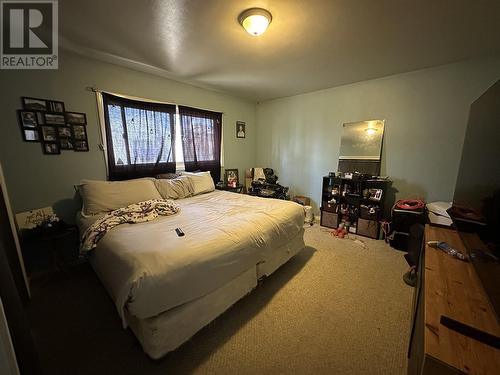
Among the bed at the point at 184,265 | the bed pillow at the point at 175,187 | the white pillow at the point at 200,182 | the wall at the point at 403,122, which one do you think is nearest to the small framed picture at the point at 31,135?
the bed at the point at 184,265

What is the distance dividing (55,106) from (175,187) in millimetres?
1492

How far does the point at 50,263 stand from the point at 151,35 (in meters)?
2.59

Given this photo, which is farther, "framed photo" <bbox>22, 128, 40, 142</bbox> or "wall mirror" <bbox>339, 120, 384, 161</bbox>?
Answer: "wall mirror" <bbox>339, 120, 384, 161</bbox>

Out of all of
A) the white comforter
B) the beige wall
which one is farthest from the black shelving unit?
the white comforter

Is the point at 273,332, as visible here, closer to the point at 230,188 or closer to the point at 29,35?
the point at 230,188

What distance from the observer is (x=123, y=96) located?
8.52 feet

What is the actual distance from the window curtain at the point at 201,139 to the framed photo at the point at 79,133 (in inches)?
49.6

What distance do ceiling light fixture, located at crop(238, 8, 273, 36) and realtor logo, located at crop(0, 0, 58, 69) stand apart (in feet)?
4.57

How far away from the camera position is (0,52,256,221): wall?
1.94m

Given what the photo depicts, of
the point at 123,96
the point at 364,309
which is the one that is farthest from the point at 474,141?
the point at 123,96

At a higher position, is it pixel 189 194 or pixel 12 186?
pixel 12 186

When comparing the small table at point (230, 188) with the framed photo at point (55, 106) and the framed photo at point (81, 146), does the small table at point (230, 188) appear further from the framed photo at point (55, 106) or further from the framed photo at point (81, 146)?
the framed photo at point (55, 106)

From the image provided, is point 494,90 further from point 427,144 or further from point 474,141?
point 427,144

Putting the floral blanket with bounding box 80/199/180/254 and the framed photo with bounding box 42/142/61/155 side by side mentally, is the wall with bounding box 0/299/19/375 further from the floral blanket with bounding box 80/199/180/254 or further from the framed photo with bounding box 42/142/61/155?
the framed photo with bounding box 42/142/61/155
